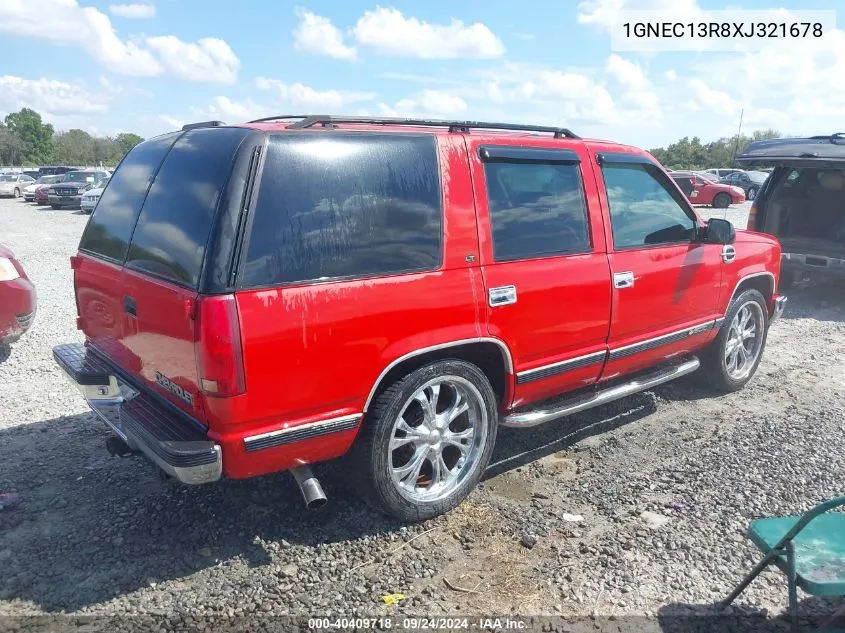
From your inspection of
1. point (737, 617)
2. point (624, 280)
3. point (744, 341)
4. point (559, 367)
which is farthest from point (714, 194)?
point (737, 617)

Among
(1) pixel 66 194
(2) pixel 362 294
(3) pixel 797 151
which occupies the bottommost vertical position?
(1) pixel 66 194

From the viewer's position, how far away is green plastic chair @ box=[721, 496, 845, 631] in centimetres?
234

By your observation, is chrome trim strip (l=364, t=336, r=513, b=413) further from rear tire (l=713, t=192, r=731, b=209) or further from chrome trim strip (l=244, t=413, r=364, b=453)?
rear tire (l=713, t=192, r=731, b=209)

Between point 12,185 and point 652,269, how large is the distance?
114 ft

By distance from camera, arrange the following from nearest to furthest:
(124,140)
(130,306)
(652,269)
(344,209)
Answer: (344,209)
(130,306)
(652,269)
(124,140)

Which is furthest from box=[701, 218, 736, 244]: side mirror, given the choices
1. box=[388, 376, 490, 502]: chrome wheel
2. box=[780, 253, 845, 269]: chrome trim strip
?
box=[780, 253, 845, 269]: chrome trim strip

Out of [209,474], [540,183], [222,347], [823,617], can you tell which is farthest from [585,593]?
[540,183]

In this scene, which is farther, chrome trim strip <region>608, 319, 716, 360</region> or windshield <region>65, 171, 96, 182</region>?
windshield <region>65, 171, 96, 182</region>

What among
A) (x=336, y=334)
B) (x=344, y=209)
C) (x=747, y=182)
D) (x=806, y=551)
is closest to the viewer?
(x=806, y=551)

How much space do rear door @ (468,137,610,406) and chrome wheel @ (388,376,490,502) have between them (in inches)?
13.0

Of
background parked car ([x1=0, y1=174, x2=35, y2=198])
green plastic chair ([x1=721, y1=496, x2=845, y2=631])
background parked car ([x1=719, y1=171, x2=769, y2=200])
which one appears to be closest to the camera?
green plastic chair ([x1=721, y1=496, x2=845, y2=631])

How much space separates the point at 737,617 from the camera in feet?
9.12

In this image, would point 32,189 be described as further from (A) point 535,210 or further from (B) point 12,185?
(A) point 535,210

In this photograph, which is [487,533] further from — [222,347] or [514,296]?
[222,347]
